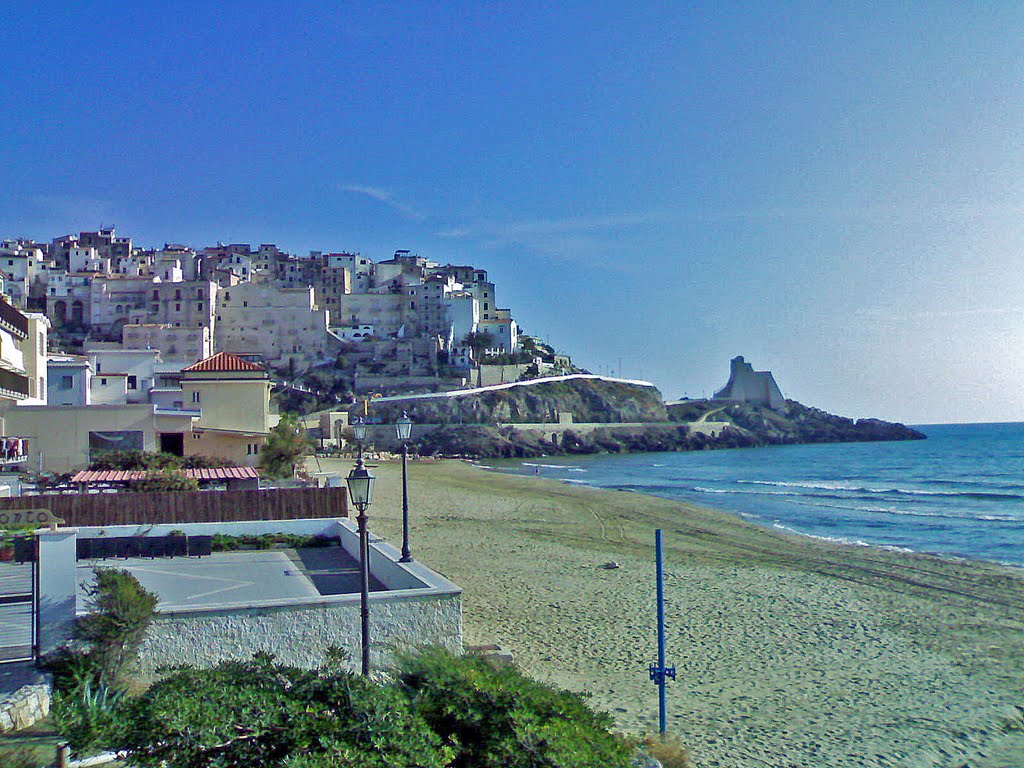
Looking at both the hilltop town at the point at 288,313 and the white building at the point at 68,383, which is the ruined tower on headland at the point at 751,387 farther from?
the white building at the point at 68,383

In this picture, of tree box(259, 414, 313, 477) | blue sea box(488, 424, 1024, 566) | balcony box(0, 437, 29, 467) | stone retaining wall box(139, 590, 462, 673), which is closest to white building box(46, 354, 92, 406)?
balcony box(0, 437, 29, 467)

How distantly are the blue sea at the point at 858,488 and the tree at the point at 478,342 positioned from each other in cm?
2196

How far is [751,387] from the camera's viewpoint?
13162 cm

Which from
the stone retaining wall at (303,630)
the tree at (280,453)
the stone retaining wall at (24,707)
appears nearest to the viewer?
the stone retaining wall at (24,707)

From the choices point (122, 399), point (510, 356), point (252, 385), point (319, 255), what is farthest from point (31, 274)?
point (252, 385)

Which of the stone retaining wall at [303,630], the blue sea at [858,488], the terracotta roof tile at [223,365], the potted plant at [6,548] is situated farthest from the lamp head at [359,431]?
the terracotta roof tile at [223,365]

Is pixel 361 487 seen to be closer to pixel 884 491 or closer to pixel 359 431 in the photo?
pixel 359 431

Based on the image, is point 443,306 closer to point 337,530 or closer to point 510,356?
point 510,356

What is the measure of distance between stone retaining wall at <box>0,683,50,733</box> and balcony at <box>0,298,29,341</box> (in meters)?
16.1

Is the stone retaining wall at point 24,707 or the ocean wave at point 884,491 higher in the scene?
the stone retaining wall at point 24,707

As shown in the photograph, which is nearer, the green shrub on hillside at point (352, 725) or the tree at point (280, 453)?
the green shrub on hillside at point (352, 725)

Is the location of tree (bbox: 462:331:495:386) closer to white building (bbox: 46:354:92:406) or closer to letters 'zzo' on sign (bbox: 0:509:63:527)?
white building (bbox: 46:354:92:406)

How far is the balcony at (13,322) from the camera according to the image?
21.1 metres

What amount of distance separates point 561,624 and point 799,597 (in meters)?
6.21
